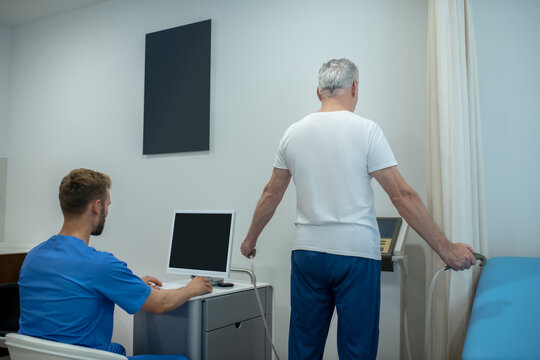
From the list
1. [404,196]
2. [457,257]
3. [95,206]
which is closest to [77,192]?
[95,206]

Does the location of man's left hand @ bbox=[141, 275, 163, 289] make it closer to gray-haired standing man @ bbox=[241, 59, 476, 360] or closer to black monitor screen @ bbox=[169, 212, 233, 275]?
black monitor screen @ bbox=[169, 212, 233, 275]

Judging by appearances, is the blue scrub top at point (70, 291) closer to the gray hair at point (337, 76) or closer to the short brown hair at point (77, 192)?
the short brown hair at point (77, 192)

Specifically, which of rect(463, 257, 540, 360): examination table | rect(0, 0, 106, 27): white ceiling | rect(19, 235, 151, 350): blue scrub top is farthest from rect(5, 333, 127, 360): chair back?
rect(0, 0, 106, 27): white ceiling

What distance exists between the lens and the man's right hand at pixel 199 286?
201 centimetres

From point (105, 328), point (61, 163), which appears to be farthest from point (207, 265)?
point (61, 163)

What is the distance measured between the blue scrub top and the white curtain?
4.24 ft

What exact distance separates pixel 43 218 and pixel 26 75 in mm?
1332

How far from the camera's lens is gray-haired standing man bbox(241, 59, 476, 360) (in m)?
1.63

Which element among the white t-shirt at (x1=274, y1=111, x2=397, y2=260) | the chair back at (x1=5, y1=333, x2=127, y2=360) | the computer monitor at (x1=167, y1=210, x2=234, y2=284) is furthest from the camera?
the computer monitor at (x1=167, y1=210, x2=234, y2=284)

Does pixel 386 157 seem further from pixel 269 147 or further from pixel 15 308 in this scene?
pixel 15 308

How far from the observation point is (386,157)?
66.9 inches

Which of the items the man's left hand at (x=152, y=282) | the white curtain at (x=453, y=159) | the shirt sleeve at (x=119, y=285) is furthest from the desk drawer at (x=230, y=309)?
the white curtain at (x=453, y=159)

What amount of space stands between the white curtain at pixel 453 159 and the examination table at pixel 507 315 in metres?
0.23

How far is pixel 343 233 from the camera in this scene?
165cm
